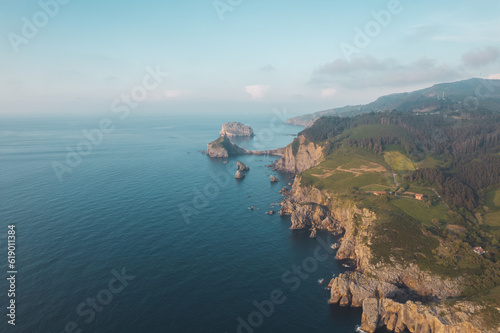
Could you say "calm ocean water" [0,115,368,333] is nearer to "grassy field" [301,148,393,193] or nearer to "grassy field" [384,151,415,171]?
"grassy field" [301,148,393,193]

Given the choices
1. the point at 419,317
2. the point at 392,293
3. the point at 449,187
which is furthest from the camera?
the point at 449,187

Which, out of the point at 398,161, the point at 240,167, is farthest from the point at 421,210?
the point at 240,167

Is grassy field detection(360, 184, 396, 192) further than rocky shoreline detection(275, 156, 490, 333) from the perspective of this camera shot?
Yes

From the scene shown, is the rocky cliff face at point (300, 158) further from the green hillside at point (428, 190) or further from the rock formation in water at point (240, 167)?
the rock formation in water at point (240, 167)

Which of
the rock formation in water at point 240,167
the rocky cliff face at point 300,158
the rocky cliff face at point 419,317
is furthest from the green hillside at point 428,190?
the rock formation in water at point 240,167

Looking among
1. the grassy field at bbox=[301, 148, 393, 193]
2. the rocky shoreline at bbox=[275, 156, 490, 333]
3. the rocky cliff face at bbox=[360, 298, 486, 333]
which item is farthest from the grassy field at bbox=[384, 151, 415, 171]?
the rocky cliff face at bbox=[360, 298, 486, 333]

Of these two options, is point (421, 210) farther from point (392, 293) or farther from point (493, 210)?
point (392, 293)
